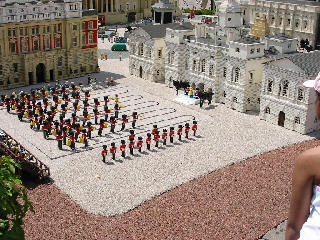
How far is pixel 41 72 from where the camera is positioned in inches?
2218

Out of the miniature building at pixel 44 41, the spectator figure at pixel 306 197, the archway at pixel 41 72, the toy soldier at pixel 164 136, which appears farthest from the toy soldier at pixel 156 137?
the spectator figure at pixel 306 197

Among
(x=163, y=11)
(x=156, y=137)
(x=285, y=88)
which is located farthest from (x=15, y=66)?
(x=285, y=88)

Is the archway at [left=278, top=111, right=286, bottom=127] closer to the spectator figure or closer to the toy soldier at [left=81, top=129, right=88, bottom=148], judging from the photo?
the toy soldier at [left=81, top=129, right=88, bottom=148]

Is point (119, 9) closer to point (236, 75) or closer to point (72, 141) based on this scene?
point (236, 75)

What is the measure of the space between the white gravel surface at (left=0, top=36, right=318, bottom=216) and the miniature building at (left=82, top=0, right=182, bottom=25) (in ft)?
159

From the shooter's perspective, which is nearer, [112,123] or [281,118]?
[112,123]

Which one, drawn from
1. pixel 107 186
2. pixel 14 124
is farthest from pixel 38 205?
pixel 14 124

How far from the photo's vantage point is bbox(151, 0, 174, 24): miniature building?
6284 centimetres

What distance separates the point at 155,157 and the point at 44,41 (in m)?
27.2

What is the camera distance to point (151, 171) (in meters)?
33.5

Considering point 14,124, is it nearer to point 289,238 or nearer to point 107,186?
point 107,186

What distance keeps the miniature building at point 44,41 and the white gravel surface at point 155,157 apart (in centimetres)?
1063

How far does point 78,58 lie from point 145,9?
1773 inches

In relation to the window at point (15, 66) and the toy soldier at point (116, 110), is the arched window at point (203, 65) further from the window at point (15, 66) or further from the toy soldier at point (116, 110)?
the window at point (15, 66)
